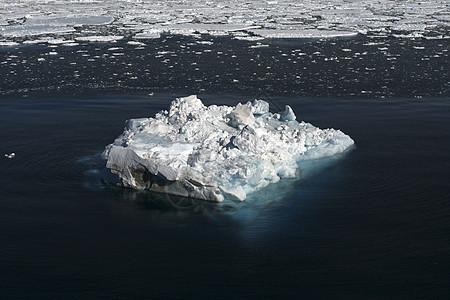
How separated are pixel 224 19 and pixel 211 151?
2294 centimetres

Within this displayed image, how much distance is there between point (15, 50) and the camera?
24672 mm

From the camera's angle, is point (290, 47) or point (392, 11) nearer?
point (290, 47)

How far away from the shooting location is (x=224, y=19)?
33281mm

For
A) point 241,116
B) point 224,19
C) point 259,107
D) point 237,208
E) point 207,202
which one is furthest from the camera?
point 224,19

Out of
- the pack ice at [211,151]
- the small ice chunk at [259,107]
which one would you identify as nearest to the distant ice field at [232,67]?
the small ice chunk at [259,107]

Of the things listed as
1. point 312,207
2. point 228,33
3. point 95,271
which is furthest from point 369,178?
point 228,33

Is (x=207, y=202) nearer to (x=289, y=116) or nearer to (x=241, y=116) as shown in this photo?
(x=241, y=116)

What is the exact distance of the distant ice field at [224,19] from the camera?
92.6ft

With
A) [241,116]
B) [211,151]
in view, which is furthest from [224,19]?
[211,151]

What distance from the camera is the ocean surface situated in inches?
347

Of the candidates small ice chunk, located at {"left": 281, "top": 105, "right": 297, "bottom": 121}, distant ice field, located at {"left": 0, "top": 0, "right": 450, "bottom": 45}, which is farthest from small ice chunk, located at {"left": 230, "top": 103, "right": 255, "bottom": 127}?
distant ice field, located at {"left": 0, "top": 0, "right": 450, "bottom": 45}

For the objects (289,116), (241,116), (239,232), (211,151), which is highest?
(241,116)

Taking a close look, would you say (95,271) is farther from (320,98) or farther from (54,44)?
(54,44)

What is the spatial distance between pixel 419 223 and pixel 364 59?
12.8 metres
